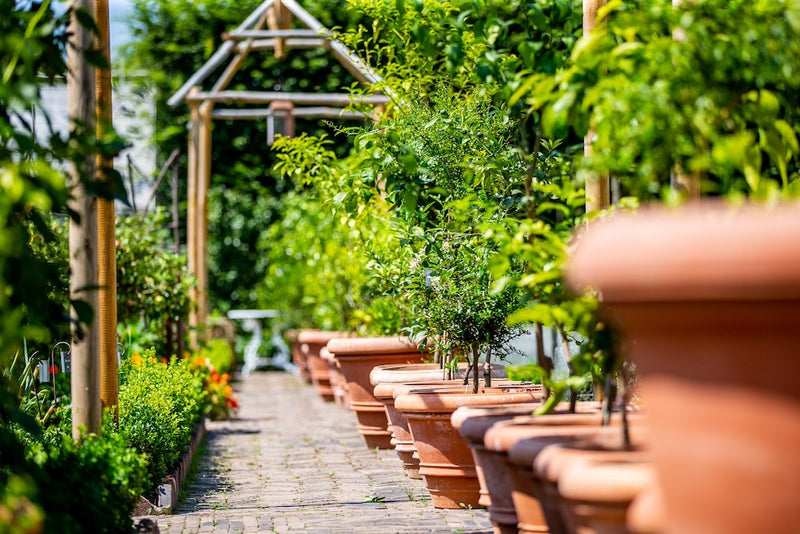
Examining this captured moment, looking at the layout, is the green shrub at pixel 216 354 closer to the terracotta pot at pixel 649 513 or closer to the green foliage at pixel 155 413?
the green foliage at pixel 155 413

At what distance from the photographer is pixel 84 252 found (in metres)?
4.43

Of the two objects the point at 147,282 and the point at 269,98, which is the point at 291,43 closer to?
the point at 269,98

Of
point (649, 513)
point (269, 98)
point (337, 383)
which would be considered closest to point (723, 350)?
point (649, 513)

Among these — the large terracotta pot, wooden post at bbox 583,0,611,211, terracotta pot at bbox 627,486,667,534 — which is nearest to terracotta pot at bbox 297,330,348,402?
the large terracotta pot

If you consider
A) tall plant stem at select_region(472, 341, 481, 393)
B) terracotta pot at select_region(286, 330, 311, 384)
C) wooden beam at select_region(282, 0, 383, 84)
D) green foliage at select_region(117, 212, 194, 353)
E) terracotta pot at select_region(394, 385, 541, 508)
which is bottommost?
terracotta pot at select_region(286, 330, 311, 384)

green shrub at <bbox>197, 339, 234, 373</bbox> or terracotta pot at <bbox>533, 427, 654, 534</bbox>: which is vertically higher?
terracotta pot at <bbox>533, 427, 654, 534</bbox>

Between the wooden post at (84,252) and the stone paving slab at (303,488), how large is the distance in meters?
0.75

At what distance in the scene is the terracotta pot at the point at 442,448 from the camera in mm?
5387

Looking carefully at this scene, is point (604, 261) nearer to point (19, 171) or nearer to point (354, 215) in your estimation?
point (19, 171)

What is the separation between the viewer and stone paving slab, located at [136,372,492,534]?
5.06 meters

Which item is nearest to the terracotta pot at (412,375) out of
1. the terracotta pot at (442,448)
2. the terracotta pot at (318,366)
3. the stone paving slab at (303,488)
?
the stone paving slab at (303,488)

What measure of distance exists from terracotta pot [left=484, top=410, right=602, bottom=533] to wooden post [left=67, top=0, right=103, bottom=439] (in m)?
1.66

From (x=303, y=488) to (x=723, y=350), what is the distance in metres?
4.28

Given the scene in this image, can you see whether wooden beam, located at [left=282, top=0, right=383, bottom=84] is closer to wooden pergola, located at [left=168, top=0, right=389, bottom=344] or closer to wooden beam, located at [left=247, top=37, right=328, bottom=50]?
wooden pergola, located at [left=168, top=0, right=389, bottom=344]
